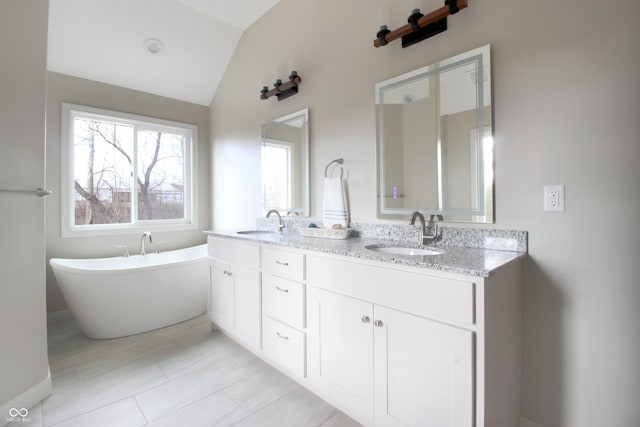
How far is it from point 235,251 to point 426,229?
1.41 meters

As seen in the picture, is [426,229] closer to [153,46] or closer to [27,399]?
[27,399]

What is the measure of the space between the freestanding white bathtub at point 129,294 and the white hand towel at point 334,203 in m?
1.45

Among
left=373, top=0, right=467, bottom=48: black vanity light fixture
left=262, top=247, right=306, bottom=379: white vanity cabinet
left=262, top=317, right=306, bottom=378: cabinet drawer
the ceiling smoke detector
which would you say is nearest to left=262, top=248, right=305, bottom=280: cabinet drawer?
left=262, top=247, right=306, bottom=379: white vanity cabinet

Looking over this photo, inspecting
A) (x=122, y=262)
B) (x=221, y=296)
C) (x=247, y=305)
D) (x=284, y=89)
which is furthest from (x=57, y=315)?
(x=284, y=89)

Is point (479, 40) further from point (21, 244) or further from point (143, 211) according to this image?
point (143, 211)

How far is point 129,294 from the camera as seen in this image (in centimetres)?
252

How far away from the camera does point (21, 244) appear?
1.62m

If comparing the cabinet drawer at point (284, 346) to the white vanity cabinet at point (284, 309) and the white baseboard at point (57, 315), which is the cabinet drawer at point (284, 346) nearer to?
the white vanity cabinet at point (284, 309)

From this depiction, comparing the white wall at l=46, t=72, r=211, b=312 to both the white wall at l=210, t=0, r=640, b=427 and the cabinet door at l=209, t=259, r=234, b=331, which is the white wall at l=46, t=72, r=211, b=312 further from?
the white wall at l=210, t=0, r=640, b=427

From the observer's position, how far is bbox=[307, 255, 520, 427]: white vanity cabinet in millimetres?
1067

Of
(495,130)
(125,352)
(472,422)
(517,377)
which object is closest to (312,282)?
(472,422)

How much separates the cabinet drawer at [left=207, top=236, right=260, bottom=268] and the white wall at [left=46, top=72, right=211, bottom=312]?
141 cm

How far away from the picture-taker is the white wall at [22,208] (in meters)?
1.54

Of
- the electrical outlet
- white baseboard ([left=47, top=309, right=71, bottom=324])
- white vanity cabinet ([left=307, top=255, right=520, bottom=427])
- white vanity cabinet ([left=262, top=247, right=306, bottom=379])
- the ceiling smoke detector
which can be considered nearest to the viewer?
white vanity cabinet ([left=307, top=255, right=520, bottom=427])
